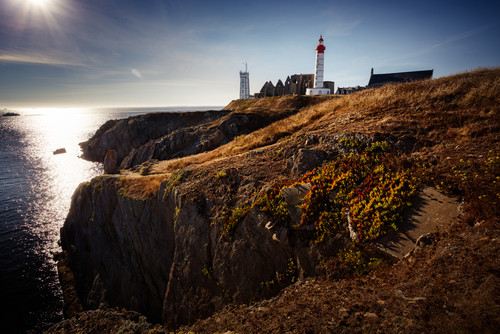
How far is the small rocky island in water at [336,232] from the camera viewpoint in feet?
14.8

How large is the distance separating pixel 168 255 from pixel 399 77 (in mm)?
67593

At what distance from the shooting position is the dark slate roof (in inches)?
2048

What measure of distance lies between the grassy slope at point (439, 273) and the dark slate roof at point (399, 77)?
54.4 meters

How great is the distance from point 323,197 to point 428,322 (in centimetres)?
450

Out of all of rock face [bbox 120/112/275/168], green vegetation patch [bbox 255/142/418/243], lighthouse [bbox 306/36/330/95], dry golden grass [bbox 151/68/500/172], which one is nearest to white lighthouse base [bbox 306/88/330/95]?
lighthouse [bbox 306/36/330/95]

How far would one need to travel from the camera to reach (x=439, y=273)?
14.7 feet

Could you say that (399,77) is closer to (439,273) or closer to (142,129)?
(439,273)

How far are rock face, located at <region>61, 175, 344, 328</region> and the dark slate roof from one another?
6218 centimetres

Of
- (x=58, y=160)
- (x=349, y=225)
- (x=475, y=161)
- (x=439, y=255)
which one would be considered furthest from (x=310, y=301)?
(x=58, y=160)

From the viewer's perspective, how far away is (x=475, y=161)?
6832mm

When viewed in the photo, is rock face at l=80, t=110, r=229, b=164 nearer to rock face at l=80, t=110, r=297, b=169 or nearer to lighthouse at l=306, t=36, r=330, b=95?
rock face at l=80, t=110, r=297, b=169

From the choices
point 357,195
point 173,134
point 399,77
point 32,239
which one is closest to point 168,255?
point 357,195

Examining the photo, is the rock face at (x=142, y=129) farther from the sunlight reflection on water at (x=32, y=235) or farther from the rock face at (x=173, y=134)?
the sunlight reflection on water at (x=32, y=235)

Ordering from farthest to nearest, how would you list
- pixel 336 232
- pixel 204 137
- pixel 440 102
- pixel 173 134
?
pixel 173 134, pixel 204 137, pixel 440 102, pixel 336 232
